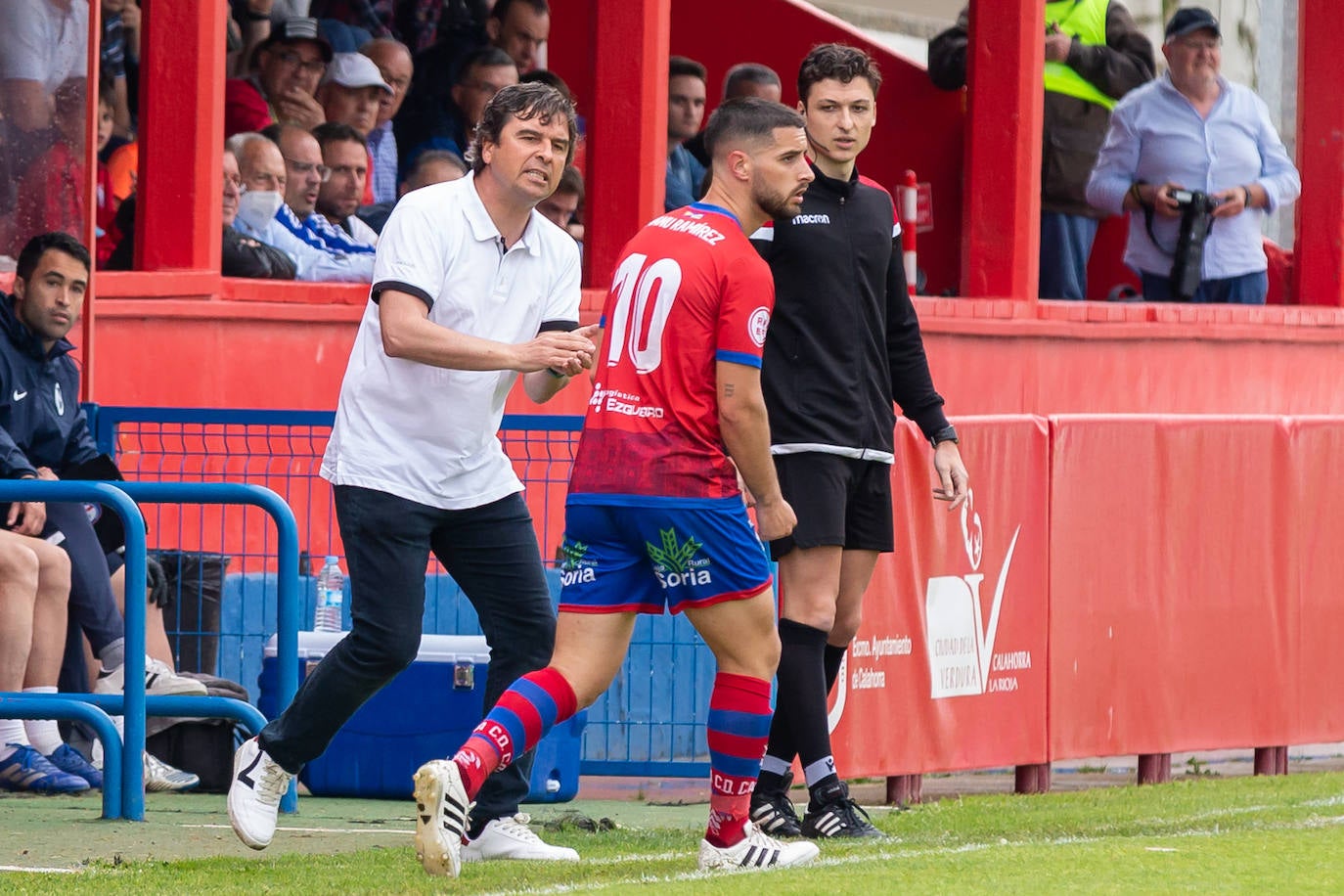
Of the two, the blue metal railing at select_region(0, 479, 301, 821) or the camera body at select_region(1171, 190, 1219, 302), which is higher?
the camera body at select_region(1171, 190, 1219, 302)

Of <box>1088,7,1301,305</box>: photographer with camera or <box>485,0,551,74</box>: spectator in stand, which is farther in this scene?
<box>1088,7,1301,305</box>: photographer with camera

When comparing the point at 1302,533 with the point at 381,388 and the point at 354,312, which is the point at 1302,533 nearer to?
the point at 354,312

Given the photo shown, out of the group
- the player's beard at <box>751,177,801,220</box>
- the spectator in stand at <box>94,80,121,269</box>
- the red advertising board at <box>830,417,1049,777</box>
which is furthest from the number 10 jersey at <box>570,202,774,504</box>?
the spectator in stand at <box>94,80,121,269</box>

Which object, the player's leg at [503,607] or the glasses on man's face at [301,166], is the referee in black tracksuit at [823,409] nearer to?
the player's leg at [503,607]

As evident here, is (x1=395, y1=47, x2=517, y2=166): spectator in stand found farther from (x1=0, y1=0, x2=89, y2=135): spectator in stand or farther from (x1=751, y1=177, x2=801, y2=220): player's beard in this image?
(x1=751, y1=177, x2=801, y2=220): player's beard

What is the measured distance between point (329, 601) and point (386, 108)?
397cm

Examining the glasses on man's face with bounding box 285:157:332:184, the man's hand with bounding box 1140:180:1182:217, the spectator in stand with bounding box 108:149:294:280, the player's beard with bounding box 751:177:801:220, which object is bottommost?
the player's beard with bounding box 751:177:801:220

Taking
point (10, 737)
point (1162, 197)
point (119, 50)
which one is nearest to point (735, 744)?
point (10, 737)

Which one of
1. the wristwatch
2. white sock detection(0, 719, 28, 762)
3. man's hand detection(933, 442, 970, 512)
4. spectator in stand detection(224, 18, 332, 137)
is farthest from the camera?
spectator in stand detection(224, 18, 332, 137)

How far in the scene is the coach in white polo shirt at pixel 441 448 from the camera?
20.8 ft

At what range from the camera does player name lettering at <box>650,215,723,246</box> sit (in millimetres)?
6176

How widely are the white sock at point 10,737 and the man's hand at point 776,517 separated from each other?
10.4ft

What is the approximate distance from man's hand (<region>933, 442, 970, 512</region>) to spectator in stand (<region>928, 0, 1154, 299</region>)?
750 cm

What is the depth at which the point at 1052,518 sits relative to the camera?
9.09 metres
